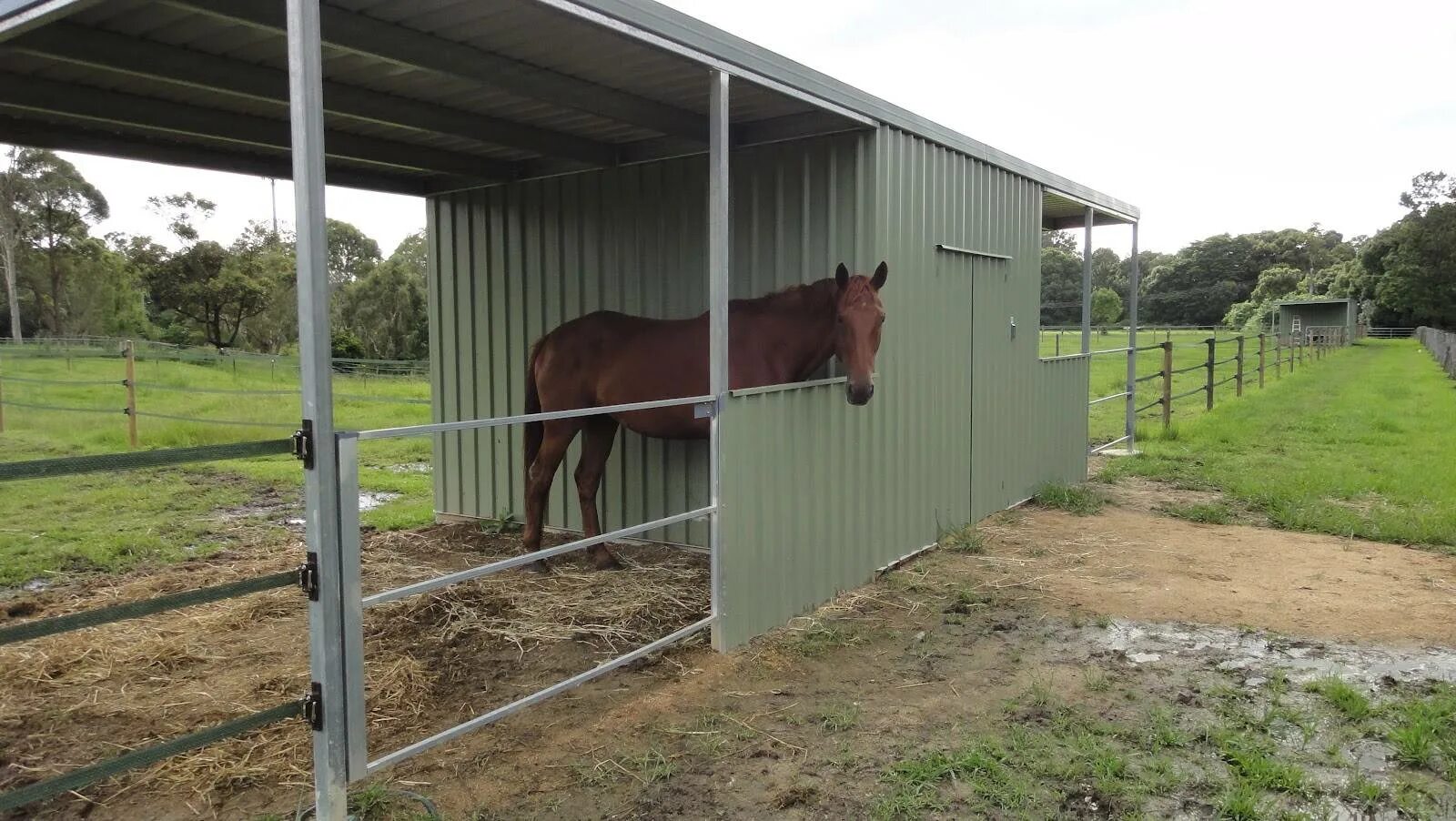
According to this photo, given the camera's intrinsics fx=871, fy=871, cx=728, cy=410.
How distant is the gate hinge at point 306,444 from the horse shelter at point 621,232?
1 cm

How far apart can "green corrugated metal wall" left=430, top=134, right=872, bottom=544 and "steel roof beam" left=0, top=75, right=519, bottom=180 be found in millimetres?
811

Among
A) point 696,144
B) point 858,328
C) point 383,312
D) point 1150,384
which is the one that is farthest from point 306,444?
point 383,312

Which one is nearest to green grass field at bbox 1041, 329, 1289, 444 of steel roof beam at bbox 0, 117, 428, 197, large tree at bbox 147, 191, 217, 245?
steel roof beam at bbox 0, 117, 428, 197

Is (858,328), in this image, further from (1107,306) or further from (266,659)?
(1107,306)

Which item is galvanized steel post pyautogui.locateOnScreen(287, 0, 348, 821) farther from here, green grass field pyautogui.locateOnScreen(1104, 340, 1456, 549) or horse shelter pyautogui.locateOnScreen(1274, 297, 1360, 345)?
horse shelter pyautogui.locateOnScreen(1274, 297, 1360, 345)

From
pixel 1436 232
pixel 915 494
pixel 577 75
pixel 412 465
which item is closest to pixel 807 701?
pixel 915 494

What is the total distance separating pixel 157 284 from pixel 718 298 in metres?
27.8

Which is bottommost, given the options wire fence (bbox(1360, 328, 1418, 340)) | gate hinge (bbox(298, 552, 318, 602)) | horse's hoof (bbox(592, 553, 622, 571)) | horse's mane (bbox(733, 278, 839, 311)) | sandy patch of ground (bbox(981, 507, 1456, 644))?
sandy patch of ground (bbox(981, 507, 1456, 644))

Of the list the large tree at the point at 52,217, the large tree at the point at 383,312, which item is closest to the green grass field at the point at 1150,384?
the large tree at the point at 383,312

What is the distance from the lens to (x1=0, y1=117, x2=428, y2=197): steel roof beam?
454 centimetres

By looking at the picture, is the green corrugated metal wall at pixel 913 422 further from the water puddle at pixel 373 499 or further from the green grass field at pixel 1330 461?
the water puddle at pixel 373 499

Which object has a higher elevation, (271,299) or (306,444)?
(271,299)

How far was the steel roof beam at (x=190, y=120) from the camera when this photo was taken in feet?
13.1

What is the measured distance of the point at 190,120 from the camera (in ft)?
14.7
